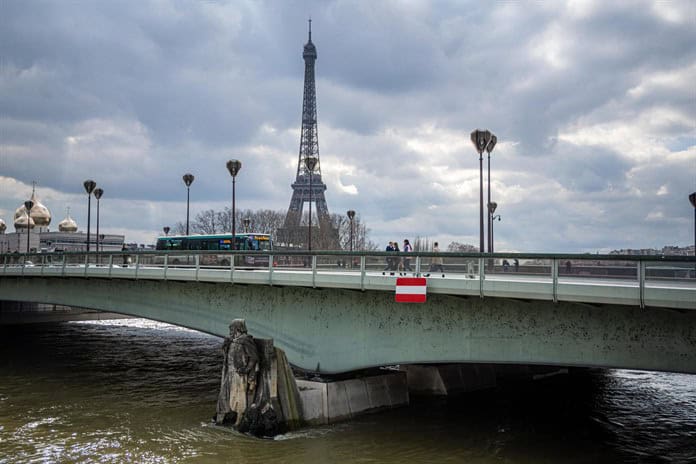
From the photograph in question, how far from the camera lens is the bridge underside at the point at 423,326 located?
16.4 metres

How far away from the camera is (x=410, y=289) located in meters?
19.4

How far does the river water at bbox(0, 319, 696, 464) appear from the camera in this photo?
59.9 feet

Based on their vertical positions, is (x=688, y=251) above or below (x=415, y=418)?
above

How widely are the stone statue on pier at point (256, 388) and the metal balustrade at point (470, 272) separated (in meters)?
3.10

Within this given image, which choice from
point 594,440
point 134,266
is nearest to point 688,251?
point 594,440

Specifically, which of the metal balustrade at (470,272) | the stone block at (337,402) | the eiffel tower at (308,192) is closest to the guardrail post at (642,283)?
the metal balustrade at (470,272)

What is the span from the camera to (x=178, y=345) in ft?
139

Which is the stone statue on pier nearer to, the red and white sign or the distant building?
the red and white sign

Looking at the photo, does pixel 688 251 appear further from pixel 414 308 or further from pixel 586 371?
pixel 414 308

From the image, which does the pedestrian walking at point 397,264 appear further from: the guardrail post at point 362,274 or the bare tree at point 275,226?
the bare tree at point 275,226

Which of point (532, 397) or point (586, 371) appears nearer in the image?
point (532, 397)

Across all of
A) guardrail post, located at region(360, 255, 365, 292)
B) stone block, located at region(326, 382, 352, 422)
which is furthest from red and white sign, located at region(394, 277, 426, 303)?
stone block, located at region(326, 382, 352, 422)

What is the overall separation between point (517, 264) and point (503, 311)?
1.48m

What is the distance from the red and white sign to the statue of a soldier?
4815 millimetres
